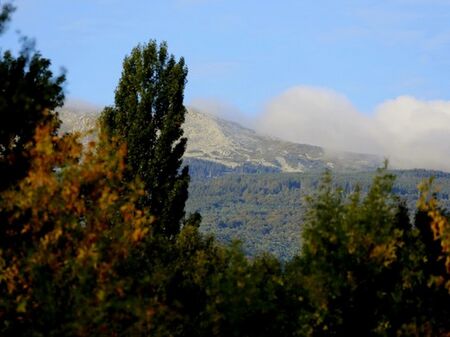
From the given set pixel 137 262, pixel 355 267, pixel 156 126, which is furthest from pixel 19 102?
pixel 156 126

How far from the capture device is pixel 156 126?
71562 millimetres

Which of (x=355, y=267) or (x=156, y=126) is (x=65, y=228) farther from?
(x=156, y=126)

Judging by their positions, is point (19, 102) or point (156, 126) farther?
point (156, 126)

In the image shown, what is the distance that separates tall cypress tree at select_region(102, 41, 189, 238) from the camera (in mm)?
68250

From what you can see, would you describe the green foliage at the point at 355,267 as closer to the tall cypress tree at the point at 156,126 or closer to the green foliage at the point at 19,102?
the green foliage at the point at 19,102

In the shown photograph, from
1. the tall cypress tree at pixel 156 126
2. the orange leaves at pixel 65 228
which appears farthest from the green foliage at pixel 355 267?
the tall cypress tree at pixel 156 126

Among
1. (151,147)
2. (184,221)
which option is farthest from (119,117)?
(184,221)

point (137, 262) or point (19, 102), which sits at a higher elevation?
point (19, 102)

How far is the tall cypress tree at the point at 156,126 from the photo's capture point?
68.2 meters

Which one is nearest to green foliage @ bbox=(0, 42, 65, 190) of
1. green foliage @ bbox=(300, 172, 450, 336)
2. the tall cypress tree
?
green foliage @ bbox=(300, 172, 450, 336)

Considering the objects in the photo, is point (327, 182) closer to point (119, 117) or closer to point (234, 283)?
point (234, 283)

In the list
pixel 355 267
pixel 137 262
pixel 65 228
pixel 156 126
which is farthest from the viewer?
pixel 156 126

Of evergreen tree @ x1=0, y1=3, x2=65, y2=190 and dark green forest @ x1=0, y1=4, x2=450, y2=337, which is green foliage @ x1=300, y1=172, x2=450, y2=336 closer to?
dark green forest @ x1=0, y1=4, x2=450, y2=337

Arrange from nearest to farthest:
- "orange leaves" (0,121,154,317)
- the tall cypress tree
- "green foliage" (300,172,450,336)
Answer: "orange leaves" (0,121,154,317)
"green foliage" (300,172,450,336)
the tall cypress tree
